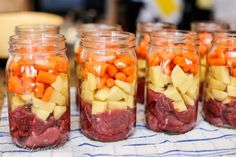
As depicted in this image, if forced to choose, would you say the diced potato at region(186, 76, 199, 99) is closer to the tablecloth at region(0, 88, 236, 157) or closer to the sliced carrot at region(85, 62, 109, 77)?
the tablecloth at region(0, 88, 236, 157)

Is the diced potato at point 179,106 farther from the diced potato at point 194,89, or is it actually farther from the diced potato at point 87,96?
the diced potato at point 87,96

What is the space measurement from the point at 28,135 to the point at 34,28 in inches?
12.7

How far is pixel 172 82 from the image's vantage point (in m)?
0.79

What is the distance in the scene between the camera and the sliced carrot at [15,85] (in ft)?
2.33

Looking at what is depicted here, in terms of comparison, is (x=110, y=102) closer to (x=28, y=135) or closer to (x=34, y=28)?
(x=28, y=135)

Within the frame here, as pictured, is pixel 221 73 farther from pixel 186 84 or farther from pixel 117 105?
pixel 117 105

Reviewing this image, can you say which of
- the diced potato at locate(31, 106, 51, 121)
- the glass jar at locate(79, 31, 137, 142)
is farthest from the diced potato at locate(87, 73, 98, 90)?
the diced potato at locate(31, 106, 51, 121)

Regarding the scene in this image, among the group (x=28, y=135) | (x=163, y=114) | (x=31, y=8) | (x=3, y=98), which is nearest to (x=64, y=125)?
(x=28, y=135)

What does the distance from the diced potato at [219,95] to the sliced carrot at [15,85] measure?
1.36 ft

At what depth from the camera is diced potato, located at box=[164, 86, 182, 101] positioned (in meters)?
0.79

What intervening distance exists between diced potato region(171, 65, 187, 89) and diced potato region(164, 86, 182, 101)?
0.01m

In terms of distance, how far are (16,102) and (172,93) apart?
31 centimetres

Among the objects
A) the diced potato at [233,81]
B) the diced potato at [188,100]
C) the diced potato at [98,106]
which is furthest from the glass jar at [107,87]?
the diced potato at [233,81]

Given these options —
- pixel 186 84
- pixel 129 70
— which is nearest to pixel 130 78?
pixel 129 70
